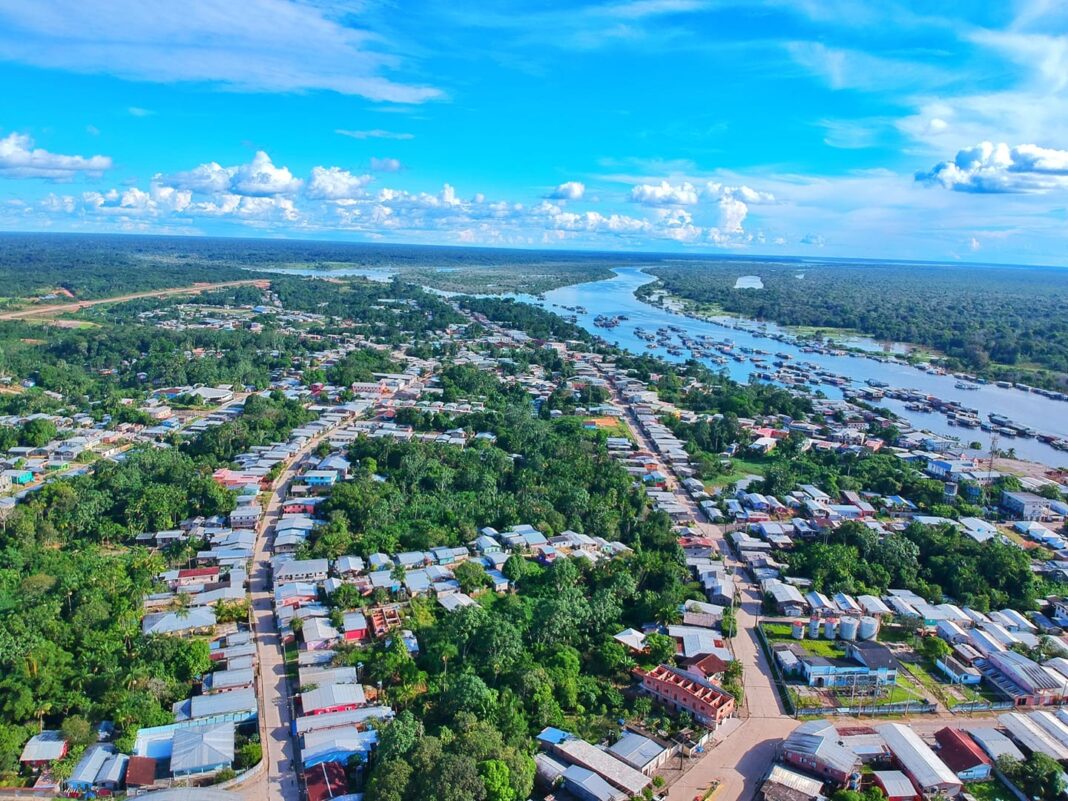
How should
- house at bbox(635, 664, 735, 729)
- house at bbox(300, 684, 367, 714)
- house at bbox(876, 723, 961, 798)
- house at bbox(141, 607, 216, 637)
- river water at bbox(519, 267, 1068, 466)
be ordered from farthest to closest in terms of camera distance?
river water at bbox(519, 267, 1068, 466) → house at bbox(141, 607, 216, 637) → house at bbox(635, 664, 735, 729) → house at bbox(300, 684, 367, 714) → house at bbox(876, 723, 961, 798)

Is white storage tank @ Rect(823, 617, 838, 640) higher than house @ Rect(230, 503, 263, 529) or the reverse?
the reverse

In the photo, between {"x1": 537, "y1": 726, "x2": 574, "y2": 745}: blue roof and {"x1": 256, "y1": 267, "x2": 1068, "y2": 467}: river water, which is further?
{"x1": 256, "y1": 267, "x2": 1068, "y2": 467}: river water

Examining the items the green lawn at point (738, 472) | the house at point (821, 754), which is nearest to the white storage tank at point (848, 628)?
the house at point (821, 754)

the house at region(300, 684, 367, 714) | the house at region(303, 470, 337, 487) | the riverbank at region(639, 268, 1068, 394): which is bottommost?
the house at region(300, 684, 367, 714)

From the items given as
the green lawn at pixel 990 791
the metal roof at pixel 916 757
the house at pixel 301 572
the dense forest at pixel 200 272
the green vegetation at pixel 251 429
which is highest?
the dense forest at pixel 200 272

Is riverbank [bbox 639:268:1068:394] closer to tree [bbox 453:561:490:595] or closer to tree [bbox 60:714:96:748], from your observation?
tree [bbox 453:561:490:595]

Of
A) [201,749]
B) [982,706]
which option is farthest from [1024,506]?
[201,749]

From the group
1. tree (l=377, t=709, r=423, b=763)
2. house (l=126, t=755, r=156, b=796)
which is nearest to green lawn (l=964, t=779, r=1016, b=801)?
tree (l=377, t=709, r=423, b=763)

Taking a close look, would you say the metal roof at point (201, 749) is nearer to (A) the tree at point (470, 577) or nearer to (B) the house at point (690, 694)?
(A) the tree at point (470, 577)
